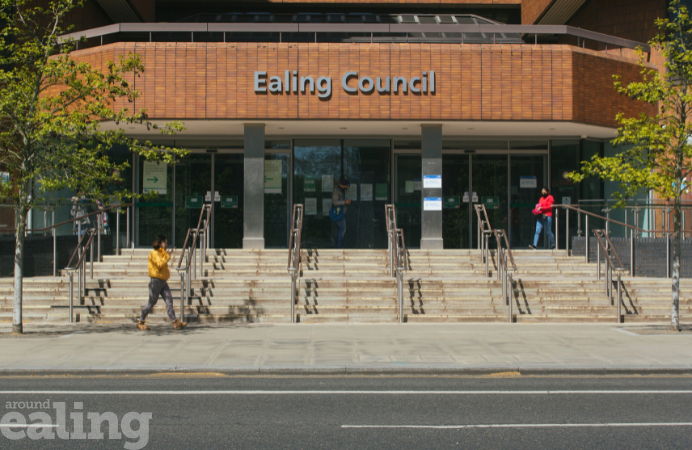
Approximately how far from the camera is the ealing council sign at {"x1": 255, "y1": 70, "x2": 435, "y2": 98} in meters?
16.7

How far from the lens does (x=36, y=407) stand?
20.8ft

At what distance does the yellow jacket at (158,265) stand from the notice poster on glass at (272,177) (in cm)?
804

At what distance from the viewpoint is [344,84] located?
16688mm

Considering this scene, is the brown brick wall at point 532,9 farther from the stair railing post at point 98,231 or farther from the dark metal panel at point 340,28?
the stair railing post at point 98,231

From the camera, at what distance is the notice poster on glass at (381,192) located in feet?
64.6

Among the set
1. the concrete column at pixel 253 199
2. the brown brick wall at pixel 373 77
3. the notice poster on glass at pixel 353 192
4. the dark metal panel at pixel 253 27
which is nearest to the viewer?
the dark metal panel at pixel 253 27

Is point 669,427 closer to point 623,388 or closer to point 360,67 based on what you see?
point 623,388

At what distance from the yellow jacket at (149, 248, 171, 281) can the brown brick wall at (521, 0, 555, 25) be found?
15.3m

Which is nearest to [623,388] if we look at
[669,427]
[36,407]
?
[669,427]

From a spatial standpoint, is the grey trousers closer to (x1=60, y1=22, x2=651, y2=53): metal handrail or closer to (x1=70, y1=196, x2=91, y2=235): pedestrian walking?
(x1=70, y1=196, x2=91, y2=235): pedestrian walking

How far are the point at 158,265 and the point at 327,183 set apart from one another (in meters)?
8.72

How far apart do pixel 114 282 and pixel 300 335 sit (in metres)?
4.97

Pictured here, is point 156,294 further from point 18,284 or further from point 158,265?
point 18,284

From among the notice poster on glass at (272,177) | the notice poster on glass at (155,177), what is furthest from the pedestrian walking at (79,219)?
the notice poster on glass at (272,177)
